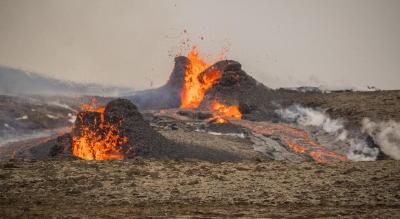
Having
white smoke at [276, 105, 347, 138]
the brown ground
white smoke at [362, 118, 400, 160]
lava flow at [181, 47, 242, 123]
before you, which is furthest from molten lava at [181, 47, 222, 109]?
the brown ground

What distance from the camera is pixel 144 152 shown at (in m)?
30.2

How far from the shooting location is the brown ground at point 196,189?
1570cm

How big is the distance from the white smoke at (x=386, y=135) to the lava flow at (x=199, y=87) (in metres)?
17.6

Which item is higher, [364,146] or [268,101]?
[268,101]

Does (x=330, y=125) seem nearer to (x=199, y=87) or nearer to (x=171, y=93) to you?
(x=199, y=87)

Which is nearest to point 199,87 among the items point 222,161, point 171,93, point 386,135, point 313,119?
point 171,93

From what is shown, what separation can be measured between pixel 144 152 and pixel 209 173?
9.18m

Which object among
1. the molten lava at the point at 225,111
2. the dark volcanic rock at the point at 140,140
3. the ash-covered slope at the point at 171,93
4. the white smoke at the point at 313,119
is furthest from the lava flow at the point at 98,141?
the ash-covered slope at the point at 171,93

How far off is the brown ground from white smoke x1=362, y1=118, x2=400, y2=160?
14642mm

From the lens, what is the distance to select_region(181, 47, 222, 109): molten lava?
2566 inches

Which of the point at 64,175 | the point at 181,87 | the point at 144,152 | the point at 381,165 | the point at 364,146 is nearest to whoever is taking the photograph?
the point at 64,175

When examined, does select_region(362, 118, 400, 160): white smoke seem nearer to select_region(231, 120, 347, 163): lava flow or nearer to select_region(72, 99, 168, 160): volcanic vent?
select_region(231, 120, 347, 163): lava flow

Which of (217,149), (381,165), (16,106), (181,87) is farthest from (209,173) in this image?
(16,106)

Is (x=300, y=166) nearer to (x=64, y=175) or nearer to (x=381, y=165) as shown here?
(x=381, y=165)
